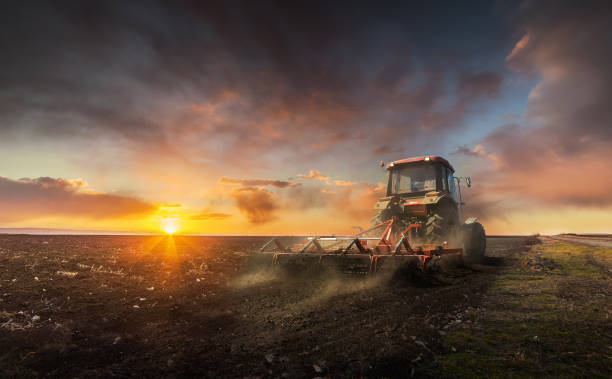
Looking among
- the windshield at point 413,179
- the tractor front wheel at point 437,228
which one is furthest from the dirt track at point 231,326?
the windshield at point 413,179

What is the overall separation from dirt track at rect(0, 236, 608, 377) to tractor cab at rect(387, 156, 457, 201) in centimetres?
306

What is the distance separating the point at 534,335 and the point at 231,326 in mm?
4072

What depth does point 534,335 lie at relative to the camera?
3697 millimetres

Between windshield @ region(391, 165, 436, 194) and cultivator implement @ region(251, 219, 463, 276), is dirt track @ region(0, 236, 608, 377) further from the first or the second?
windshield @ region(391, 165, 436, 194)

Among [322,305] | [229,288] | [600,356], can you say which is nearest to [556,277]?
[600,356]

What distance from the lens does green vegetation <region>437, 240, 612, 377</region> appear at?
2859mm

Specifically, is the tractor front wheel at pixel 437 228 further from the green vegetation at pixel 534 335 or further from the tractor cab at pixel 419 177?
the green vegetation at pixel 534 335

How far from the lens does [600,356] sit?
3.08m

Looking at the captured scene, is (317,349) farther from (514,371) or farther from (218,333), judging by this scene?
(514,371)

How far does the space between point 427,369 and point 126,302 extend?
5694 millimetres

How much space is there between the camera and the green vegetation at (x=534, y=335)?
2859 millimetres

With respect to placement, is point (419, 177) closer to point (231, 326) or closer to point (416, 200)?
point (416, 200)

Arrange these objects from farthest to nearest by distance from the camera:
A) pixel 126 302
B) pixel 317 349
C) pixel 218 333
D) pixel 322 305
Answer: pixel 126 302 → pixel 322 305 → pixel 218 333 → pixel 317 349

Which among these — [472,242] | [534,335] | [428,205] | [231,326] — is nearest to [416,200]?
[428,205]
